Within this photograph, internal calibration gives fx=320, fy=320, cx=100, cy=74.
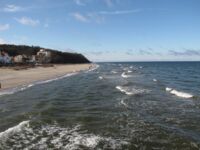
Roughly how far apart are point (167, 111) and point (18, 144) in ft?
36.6

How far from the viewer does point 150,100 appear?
1039 inches

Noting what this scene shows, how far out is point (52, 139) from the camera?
1422cm

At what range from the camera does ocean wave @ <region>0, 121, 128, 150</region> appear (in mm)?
13203

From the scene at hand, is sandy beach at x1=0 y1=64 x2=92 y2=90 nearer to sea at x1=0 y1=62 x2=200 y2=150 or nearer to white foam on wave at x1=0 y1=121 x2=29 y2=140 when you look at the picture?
sea at x1=0 y1=62 x2=200 y2=150

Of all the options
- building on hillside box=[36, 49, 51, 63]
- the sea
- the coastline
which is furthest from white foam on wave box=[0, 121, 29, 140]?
building on hillside box=[36, 49, 51, 63]

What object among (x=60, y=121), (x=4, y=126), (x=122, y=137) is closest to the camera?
(x=122, y=137)

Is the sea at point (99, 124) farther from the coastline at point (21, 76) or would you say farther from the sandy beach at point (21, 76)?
the sandy beach at point (21, 76)

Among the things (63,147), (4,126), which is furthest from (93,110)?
(63,147)

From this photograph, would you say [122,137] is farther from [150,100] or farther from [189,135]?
[150,100]

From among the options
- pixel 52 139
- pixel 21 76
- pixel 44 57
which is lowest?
pixel 21 76

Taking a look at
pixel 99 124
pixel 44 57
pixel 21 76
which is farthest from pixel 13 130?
pixel 44 57

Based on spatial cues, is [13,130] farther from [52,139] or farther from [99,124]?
[99,124]

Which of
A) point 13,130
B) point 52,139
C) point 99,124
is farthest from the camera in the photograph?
point 99,124

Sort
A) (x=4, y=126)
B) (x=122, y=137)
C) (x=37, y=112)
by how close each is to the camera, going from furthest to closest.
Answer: (x=37, y=112) → (x=4, y=126) → (x=122, y=137)
